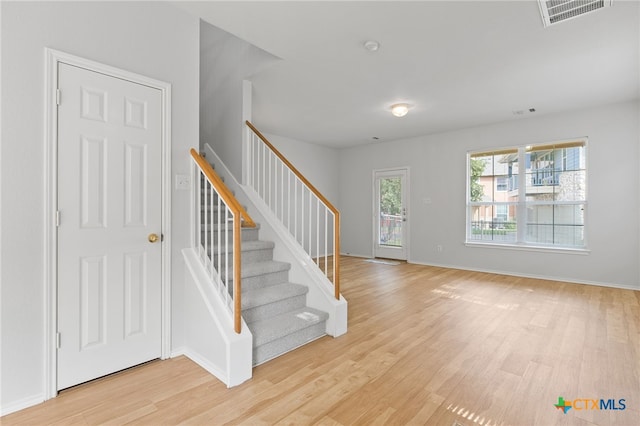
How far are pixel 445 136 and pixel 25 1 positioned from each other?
20.0ft

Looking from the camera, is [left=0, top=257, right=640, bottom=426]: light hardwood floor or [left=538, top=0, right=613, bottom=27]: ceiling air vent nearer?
[left=0, top=257, right=640, bottom=426]: light hardwood floor

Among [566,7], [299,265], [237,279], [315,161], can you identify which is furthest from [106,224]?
[315,161]

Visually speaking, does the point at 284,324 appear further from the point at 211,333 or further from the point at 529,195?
the point at 529,195

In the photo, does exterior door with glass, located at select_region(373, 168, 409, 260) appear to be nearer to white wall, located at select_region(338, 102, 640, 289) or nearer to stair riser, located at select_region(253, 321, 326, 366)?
white wall, located at select_region(338, 102, 640, 289)

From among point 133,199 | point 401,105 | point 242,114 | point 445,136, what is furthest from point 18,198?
point 445,136

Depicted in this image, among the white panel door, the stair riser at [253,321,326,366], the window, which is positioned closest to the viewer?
the white panel door

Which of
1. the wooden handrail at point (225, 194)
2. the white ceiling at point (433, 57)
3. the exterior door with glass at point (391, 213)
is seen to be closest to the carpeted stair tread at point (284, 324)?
the wooden handrail at point (225, 194)

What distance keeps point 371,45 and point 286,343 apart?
2.76 metres

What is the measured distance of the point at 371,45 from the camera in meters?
2.93

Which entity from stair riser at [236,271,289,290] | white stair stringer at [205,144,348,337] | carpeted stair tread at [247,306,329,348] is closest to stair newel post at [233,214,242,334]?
carpeted stair tread at [247,306,329,348]

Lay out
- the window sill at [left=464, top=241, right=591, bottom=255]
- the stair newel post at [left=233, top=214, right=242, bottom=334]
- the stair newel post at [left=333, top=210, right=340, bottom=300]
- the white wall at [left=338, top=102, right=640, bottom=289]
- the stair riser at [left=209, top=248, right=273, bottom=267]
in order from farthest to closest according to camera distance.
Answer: the window sill at [left=464, top=241, right=591, bottom=255] → the white wall at [left=338, top=102, right=640, bottom=289] → the stair riser at [left=209, top=248, right=273, bottom=267] → the stair newel post at [left=333, top=210, right=340, bottom=300] → the stair newel post at [left=233, top=214, right=242, bottom=334]

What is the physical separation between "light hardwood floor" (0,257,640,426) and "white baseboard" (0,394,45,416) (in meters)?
0.04

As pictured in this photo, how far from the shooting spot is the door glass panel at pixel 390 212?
6977 mm

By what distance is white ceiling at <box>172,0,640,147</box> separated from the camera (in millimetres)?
2475
